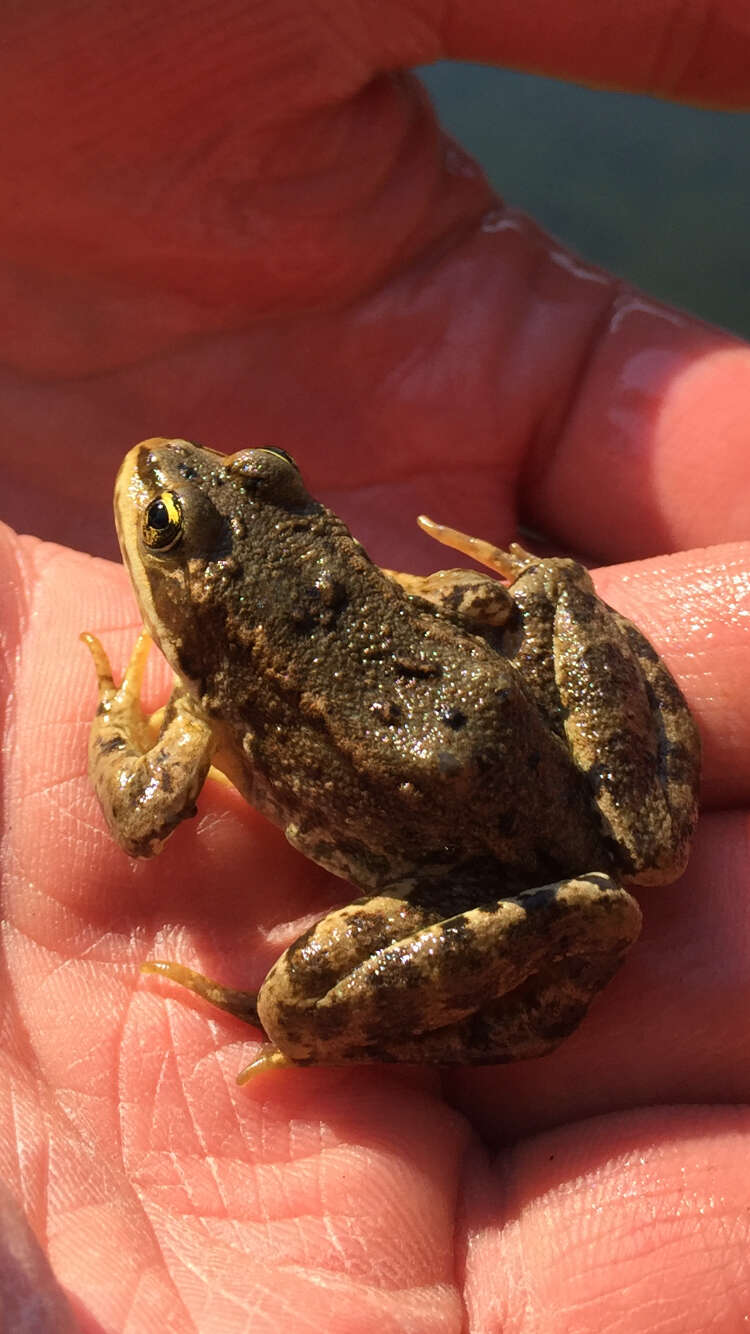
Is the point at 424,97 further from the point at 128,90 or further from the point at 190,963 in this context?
the point at 190,963

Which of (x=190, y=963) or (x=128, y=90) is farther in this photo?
(x=128, y=90)

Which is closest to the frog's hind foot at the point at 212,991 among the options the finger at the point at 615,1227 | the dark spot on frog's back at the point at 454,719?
the finger at the point at 615,1227

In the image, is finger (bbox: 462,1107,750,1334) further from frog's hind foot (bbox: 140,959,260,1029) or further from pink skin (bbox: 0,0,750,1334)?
frog's hind foot (bbox: 140,959,260,1029)

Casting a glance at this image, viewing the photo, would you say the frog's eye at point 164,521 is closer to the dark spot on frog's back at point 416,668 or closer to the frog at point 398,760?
the frog at point 398,760

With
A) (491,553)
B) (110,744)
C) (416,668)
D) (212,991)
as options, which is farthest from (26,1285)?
(491,553)

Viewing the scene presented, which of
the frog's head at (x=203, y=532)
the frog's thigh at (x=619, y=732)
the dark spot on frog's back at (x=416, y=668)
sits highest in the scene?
the frog's head at (x=203, y=532)

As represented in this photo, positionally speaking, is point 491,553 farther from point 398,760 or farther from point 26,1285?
point 26,1285

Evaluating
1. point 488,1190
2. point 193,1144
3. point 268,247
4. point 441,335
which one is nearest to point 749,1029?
point 488,1190
